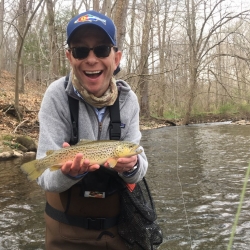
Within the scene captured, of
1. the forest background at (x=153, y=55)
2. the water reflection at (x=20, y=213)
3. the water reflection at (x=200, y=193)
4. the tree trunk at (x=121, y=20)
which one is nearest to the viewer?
the water reflection at (x=20, y=213)

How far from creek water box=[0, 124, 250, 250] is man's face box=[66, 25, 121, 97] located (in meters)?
3.12

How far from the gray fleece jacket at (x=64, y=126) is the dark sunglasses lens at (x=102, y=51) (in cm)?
28

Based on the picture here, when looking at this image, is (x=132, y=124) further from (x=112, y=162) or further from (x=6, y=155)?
(x=6, y=155)

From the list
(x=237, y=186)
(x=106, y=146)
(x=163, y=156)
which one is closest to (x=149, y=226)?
(x=106, y=146)

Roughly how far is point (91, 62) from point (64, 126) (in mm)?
462

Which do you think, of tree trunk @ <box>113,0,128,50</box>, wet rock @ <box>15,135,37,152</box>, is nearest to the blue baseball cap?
tree trunk @ <box>113,0,128,50</box>

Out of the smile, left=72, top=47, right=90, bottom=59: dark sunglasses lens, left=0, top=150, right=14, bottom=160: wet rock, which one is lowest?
left=0, top=150, right=14, bottom=160: wet rock

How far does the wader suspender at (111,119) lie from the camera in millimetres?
2225

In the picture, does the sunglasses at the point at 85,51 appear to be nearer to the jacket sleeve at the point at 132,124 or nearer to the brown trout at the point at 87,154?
the jacket sleeve at the point at 132,124

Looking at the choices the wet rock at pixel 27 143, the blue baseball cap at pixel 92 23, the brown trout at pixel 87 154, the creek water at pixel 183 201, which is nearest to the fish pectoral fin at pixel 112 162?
the brown trout at pixel 87 154

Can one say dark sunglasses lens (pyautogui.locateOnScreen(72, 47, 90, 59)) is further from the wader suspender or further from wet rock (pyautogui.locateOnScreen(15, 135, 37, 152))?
wet rock (pyautogui.locateOnScreen(15, 135, 37, 152))

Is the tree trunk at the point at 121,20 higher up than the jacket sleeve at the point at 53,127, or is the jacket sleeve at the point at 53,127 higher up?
the tree trunk at the point at 121,20

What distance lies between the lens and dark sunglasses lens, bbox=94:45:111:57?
2260 millimetres

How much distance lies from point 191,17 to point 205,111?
27.9ft
